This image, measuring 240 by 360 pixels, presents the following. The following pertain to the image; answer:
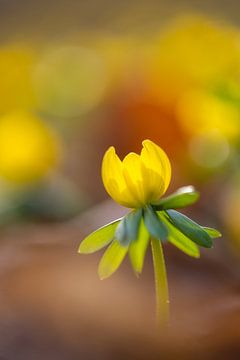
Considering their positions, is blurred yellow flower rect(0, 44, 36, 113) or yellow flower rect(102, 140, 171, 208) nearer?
yellow flower rect(102, 140, 171, 208)

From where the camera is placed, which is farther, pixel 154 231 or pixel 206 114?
pixel 206 114

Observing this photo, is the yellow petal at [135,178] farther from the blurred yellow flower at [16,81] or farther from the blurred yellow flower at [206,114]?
the blurred yellow flower at [16,81]

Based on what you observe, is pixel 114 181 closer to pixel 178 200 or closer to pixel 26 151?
pixel 178 200

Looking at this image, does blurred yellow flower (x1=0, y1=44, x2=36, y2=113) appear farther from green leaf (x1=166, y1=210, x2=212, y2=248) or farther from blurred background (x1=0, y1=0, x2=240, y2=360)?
green leaf (x1=166, y1=210, x2=212, y2=248)

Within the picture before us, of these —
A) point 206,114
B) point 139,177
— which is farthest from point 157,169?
point 206,114

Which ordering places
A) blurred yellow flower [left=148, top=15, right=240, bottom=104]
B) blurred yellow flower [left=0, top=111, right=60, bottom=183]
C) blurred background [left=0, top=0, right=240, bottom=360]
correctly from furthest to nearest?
blurred yellow flower [left=148, top=15, right=240, bottom=104] → blurred yellow flower [left=0, top=111, right=60, bottom=183] → blurred background [left=0, top=0, right=240, bottom=360]

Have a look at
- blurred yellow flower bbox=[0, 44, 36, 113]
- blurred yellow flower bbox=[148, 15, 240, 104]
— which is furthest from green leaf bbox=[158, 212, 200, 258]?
blurred yellow flower bbox=[0, 44, 36, 113]

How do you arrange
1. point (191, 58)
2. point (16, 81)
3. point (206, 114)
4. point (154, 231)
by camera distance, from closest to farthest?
point (154, 231) → point (206, 114) → point (191, 58) → point (16, 81)

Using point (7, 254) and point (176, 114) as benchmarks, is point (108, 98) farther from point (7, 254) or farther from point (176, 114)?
point (7, 254)
